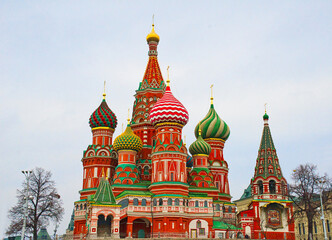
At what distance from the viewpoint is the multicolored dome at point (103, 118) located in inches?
2140

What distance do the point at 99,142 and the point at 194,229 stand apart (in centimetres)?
1661

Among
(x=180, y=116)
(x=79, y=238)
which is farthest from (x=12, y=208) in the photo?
(x=180, y=116)

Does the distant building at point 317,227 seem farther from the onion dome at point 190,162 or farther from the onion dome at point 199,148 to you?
the onion dome at point 190,162

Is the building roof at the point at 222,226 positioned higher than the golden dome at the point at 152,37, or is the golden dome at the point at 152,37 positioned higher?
the golden dome at the point at 152,37

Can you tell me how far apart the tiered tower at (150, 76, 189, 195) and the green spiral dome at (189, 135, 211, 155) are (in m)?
4.34

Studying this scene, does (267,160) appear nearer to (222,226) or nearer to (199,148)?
(199,148)

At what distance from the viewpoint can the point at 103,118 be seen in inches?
2137

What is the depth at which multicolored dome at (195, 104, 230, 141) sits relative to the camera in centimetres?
5678

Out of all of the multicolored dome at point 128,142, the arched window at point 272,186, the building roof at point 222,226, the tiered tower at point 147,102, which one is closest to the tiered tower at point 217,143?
the arched window at point 272,186

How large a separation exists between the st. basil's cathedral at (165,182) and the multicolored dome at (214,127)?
13 cm

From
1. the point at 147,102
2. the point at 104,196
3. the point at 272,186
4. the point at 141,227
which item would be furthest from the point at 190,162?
the point at 104,196

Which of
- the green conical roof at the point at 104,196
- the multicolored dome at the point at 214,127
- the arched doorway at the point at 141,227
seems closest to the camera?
the green conical roof at the point at 104,196

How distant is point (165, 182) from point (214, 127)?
14.3 metres

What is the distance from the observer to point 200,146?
52000 mm
